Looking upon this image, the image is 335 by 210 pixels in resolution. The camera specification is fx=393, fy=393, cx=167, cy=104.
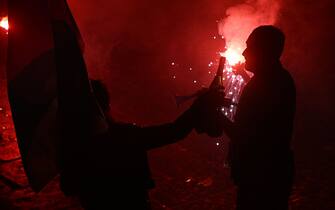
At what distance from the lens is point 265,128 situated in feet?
12.1

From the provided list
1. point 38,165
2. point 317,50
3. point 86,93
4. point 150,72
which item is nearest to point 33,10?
point 86,93

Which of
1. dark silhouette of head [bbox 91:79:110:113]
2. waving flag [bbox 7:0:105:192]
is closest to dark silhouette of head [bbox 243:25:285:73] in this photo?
dark silhouette of head [bbox 91:79:110:113]

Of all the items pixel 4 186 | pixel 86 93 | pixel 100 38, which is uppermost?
pixel 86 93

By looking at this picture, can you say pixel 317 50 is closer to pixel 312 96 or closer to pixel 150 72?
pixel 312 96

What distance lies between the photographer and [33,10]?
2.41m

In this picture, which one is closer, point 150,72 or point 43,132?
point 43,132

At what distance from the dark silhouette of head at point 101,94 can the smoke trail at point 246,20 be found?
15.0 ft

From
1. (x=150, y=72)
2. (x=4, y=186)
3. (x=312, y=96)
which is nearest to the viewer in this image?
(x=4, y=186)

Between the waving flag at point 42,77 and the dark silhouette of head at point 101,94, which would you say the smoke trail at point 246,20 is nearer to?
the dark silhouette of head at point 101,94

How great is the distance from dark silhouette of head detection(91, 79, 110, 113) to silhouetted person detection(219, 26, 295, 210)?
4.66 ft

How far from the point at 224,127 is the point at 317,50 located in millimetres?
9856

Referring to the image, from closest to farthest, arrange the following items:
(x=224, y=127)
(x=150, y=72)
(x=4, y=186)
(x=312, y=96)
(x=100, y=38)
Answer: (x=224, y=127) → (x=4, y=186) → (x=312, y=96) → (x=150, y=72) → (x=100, y=38)

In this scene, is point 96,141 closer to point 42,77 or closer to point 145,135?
point 145,135

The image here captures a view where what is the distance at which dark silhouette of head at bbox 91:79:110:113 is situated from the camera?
2775 millimetres
